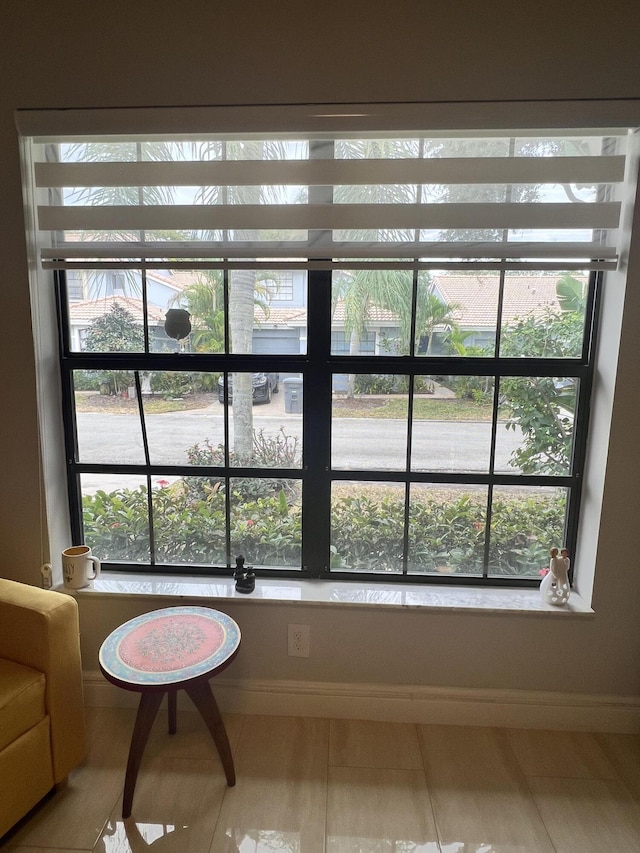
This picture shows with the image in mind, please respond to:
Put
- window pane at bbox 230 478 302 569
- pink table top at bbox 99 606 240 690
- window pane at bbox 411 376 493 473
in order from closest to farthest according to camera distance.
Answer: pink table top at bbox 99 606 240 690, window pane at bbox 411 376 493 473, window pane at bbox 230 478 302 569

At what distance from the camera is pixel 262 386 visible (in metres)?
1.92

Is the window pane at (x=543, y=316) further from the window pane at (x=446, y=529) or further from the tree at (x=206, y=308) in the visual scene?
the tree at (x=206, y=308)

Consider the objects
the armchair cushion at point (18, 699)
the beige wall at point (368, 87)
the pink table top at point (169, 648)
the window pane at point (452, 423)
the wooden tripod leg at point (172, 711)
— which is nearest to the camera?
the armchair cushion at point (18, 699)

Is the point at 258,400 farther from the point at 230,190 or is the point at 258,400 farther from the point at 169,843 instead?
the point at 169,843

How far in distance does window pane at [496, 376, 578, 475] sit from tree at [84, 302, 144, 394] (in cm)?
140

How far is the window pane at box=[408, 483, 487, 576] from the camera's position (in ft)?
6.30

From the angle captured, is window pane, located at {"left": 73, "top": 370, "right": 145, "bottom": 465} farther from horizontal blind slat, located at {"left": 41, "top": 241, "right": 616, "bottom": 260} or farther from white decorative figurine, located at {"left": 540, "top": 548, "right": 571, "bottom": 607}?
white decorative figurine, located at {"left": 540, "top": 548, "right": 571, "bottom": 607}

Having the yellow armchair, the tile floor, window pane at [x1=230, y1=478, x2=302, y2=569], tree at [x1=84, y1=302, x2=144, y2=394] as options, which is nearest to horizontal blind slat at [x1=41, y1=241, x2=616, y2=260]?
tree at [x1=84, y1=302, x2=144, y2=394]

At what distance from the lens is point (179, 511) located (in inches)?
79.0

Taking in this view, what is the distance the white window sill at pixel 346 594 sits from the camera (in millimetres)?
1812

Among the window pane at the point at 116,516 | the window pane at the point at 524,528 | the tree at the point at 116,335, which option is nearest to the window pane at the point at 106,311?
the tree at the point at 116,335

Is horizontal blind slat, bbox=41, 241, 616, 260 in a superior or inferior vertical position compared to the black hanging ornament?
superior

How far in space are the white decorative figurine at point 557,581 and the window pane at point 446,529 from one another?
0.24 metres

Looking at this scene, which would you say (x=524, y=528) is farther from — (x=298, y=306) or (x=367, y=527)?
(x=298, y=306)
